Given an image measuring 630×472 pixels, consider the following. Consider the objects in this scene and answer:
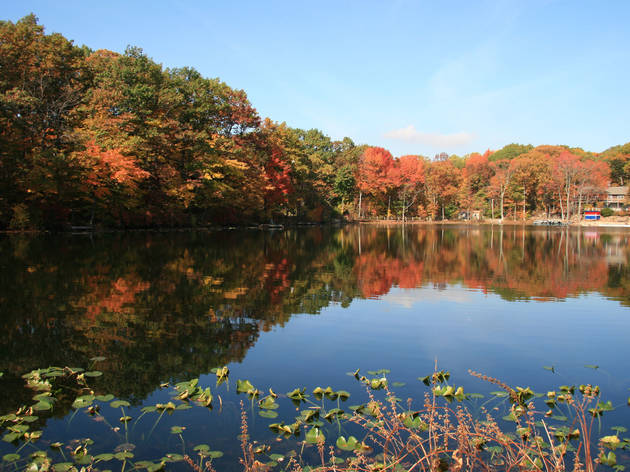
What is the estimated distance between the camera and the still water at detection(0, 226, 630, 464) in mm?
5102

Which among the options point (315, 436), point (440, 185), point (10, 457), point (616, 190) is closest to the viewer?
point (10, 457)

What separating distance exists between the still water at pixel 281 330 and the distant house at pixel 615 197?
76.4 m

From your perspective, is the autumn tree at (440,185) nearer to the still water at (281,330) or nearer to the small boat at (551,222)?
the small boat at (551,222)

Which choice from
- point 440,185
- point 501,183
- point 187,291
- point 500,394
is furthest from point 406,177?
point 500,394

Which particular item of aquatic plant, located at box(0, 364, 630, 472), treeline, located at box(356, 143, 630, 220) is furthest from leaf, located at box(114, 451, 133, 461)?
treeline, located at box(356, 143, 630, 220)

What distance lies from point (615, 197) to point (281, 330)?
89.4 metres

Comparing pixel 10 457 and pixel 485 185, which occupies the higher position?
pixel 485 185

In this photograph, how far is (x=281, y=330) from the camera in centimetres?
780

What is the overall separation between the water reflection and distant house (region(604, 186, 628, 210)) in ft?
221

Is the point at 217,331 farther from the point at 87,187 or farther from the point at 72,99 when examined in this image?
the point at 72,99

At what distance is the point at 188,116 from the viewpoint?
37.7m

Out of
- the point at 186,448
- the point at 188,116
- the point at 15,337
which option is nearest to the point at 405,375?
the point at 186,448

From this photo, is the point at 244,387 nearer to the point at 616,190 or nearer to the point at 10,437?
the point at 10,437

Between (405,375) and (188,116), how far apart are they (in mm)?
36004
